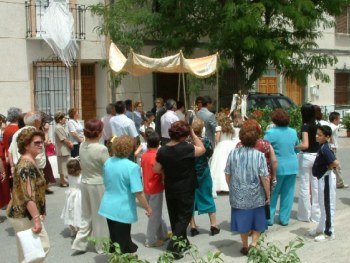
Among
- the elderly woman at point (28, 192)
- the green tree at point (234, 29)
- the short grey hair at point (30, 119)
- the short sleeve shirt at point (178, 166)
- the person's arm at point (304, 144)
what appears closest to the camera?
the elderly woman at point (28, 192)

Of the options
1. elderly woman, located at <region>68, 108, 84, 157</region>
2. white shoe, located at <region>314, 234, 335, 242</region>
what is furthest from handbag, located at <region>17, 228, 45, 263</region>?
elderly woman, located at <region>68, 108, 84, 157</region>

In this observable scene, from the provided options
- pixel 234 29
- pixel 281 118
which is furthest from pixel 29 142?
pixel 234 29

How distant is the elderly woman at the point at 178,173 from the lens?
640cm

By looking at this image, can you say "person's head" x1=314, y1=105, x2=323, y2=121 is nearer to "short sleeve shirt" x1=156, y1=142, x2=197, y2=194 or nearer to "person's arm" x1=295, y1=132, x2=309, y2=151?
"person's arm" x1=295, y1=132, x2=309, y2=151

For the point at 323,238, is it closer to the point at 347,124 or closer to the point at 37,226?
the point at 37,226

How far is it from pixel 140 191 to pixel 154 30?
1162cm

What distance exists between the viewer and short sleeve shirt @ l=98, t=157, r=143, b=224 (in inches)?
238

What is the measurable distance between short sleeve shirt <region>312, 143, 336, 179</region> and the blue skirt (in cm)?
110

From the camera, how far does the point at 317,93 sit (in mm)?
24672

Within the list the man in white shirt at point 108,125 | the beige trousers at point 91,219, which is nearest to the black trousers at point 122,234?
the beige trousers at point 91,219

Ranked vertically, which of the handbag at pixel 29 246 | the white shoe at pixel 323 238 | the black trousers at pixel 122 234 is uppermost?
the handbag at pixel 29 246

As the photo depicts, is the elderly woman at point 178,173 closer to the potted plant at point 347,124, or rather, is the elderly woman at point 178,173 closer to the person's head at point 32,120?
the person's head at point 32,120

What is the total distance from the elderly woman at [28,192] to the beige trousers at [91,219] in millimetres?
1379

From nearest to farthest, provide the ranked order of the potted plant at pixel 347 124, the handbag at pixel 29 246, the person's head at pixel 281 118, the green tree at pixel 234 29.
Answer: the handbag at pixel 29 246
the person's head at pixel 281 118
the green tree at pixel 234 29
the potted plant at pixel 347 124
